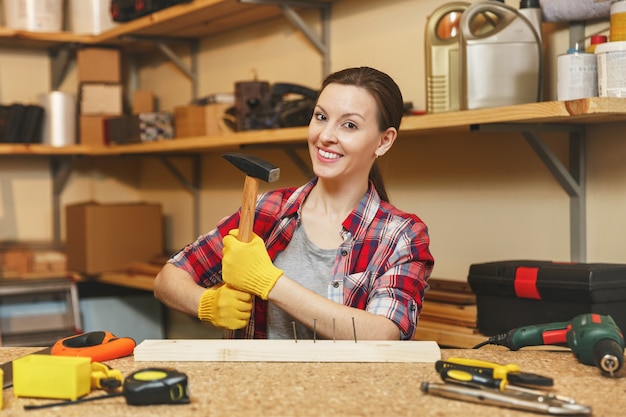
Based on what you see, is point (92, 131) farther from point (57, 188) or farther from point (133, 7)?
point (133, 7)

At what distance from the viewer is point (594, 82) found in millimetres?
1927

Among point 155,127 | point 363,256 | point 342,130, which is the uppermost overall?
point 155,127

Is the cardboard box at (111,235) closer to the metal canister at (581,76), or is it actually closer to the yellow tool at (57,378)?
the metal canister at (581,76)

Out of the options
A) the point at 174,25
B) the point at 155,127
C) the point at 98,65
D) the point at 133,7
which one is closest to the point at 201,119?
the point at 155,127

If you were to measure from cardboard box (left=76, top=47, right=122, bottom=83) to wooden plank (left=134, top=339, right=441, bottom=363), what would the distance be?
9.01 ft

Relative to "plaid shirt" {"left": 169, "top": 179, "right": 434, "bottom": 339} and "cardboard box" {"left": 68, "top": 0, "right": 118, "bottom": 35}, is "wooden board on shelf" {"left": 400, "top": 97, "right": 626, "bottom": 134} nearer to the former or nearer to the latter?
"plaid shirt" {"left": 169, "top": 179, "right": 434, "bottom": 339}

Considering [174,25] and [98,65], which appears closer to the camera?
[174,25]

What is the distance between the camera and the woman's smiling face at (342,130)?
70.5 inches

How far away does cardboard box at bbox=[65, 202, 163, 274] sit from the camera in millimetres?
3627

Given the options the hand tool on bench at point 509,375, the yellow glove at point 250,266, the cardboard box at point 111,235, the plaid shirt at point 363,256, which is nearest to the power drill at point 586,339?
the hand tool on bench at point 509,375

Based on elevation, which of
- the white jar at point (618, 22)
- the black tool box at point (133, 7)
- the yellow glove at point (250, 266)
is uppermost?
the black tool box at point (133, 7)

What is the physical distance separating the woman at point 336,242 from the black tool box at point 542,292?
33 centimetres

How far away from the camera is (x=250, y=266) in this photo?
154 cm

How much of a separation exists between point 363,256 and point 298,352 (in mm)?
482
